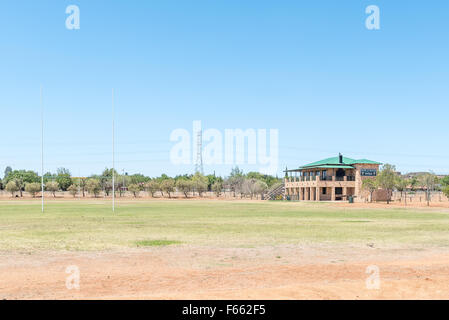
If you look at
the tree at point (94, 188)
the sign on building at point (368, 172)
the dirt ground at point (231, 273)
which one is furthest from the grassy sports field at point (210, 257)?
the tree at point (94, 188)

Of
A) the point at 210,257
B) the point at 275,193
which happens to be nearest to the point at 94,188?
the point at 275,193

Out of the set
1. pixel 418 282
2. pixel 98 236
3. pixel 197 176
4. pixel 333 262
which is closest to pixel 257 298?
Result: pixel 418 282

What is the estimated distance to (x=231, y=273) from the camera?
552 inches

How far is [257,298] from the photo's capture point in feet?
33.0

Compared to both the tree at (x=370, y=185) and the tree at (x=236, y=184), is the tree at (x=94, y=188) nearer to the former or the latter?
the tree at (x=236, y=184)

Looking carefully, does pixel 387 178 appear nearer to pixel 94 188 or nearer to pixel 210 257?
pixel 94 188

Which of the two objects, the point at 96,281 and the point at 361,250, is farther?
the point at 361,250

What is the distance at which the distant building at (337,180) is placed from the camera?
104 meters

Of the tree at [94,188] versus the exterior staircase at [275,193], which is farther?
the tree at [94,188]

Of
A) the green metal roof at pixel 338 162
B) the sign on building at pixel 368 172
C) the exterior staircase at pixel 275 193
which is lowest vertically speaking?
the exterior staircase at pixel 275 193

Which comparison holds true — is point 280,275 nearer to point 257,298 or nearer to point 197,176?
point 257,298

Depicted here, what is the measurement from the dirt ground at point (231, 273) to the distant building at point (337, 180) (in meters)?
85.3

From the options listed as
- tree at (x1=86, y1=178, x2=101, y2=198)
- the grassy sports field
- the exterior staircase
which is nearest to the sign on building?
the exterior staircase
